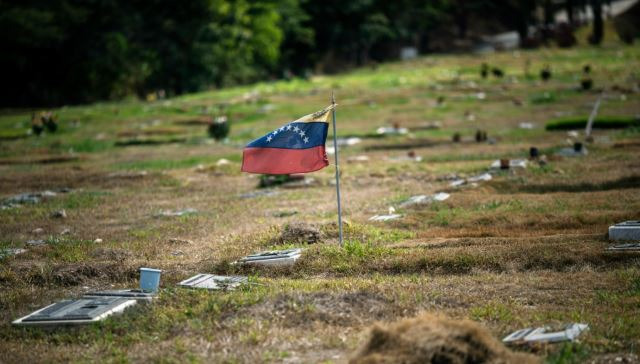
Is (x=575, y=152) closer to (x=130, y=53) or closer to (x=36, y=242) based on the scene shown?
(x=36, y=242)

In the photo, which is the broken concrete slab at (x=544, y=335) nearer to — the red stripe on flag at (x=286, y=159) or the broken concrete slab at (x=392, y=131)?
the red stripe on flag at (x=286, y=159)

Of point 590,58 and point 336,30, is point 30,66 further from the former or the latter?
point 590,58

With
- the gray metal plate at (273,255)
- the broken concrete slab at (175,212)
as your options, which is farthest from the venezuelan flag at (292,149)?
the broken concrete slab at (175,212)

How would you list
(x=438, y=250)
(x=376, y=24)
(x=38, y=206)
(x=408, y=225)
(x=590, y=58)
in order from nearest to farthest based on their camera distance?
1. (x=438, y=250)
2. (x=408, y=225)
3. (x=38, y=206)
4. (x=590, y=58)
5. (x=376, y=24)

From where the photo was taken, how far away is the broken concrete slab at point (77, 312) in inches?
425

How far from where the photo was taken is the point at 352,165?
2617 centimetres

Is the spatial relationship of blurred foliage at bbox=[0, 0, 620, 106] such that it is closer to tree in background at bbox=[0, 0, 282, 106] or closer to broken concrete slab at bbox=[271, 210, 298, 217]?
tree in background at bbox=[0, 0, 282, 106]

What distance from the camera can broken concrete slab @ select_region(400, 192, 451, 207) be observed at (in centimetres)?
1867

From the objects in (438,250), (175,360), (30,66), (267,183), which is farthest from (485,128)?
(30,66)

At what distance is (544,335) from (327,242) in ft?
18.9

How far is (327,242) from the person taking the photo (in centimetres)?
1488

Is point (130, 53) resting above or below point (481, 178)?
above

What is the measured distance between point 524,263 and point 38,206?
11.6 meters

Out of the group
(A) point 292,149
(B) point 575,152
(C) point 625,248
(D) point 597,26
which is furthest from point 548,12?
(C) point 625,248
